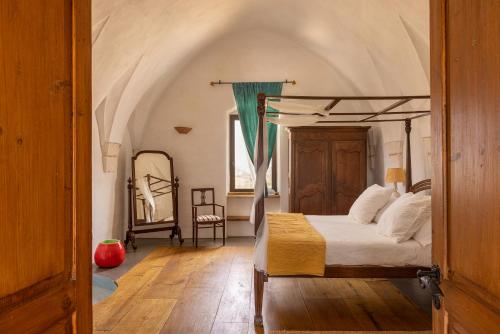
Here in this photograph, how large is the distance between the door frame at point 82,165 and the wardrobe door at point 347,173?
5006 millimetres

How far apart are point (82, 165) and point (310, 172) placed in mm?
4936

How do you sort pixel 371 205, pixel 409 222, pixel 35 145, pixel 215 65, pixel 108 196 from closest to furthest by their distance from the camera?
pixel 35 145, pixel 409 222, pixel 371 205, pixel 108 196, pixel 215 65

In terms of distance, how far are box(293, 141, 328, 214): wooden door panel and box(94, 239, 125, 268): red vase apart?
2.69 meters

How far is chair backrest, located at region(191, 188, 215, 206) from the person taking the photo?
6.14 m

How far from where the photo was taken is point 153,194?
5926 mm

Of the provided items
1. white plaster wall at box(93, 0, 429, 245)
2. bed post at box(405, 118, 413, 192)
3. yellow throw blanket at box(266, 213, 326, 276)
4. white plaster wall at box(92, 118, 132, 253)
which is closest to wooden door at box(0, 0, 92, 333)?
yellow throw blanket at box(266, 213, 326, 276)

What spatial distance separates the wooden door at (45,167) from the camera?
2.51 feet

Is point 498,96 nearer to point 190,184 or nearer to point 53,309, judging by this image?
point 53,309

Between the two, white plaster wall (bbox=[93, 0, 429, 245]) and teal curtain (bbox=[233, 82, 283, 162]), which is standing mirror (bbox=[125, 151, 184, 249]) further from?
teal curtain (bbox=[233, 82, 283, 162])

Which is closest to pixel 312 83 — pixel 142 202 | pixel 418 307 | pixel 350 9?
pixel 350 9

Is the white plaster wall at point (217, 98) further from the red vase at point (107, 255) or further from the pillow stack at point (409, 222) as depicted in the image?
the pillow stack at point (409, 222)

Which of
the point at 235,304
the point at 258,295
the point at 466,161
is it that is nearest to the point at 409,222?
the point at 258,295

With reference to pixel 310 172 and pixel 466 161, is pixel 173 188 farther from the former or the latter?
pixel 466 161

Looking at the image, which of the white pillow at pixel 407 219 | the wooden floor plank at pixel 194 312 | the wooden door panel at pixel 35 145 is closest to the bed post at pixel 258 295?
the wooden floor plank at pixel 194 312
